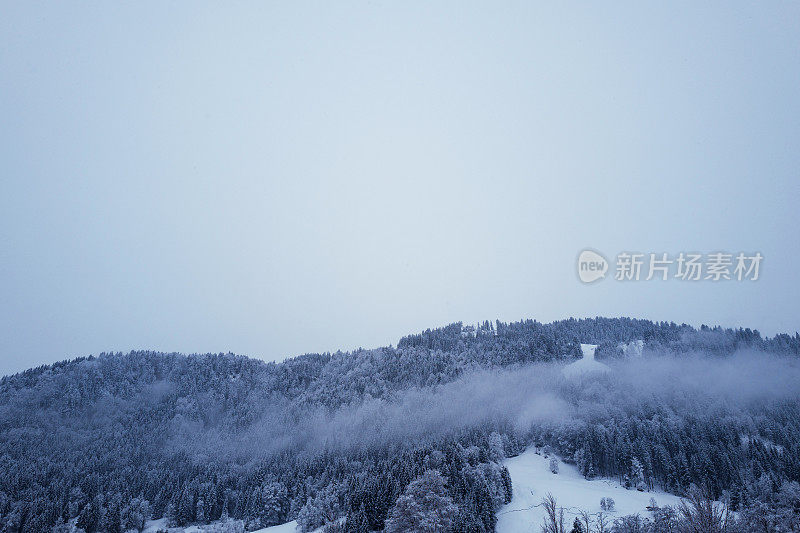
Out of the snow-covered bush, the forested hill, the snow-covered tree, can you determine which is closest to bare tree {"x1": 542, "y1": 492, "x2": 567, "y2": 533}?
the snow-covered tree

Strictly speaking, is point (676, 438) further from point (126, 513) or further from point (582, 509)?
point (126, 513)

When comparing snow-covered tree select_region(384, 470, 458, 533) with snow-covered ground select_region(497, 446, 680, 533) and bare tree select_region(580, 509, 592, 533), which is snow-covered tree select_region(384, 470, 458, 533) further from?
snow-covered ground select_region(497, 446, 680, 533)

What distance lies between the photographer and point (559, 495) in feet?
354

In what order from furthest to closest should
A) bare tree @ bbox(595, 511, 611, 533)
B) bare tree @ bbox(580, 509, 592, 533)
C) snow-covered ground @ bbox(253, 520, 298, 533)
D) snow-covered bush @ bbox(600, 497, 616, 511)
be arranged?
snow-covered ground @ bbox(253, 520, 298, 533), snow-covered bush @ bbox(600, 497, 616, 511), bare tree @ bbox(595, 511, 611, 533), bare tree @ bbox(580, 509, 592, 533)

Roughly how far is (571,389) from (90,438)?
19609cm

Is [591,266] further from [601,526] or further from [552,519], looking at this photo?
[601,526]

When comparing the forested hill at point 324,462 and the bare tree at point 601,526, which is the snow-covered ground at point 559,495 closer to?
the forested hill at point 324,462

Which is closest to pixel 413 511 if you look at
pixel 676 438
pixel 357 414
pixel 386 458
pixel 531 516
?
pixel 531 516

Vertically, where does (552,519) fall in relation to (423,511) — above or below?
above

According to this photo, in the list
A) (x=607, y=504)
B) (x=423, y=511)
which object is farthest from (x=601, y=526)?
(x=607, y=504)

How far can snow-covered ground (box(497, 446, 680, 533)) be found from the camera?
302 feet

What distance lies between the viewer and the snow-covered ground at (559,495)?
92.2 metres

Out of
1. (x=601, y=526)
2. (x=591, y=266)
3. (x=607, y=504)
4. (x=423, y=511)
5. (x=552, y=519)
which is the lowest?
(x=607, y=504)

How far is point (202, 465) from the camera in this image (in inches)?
6393
